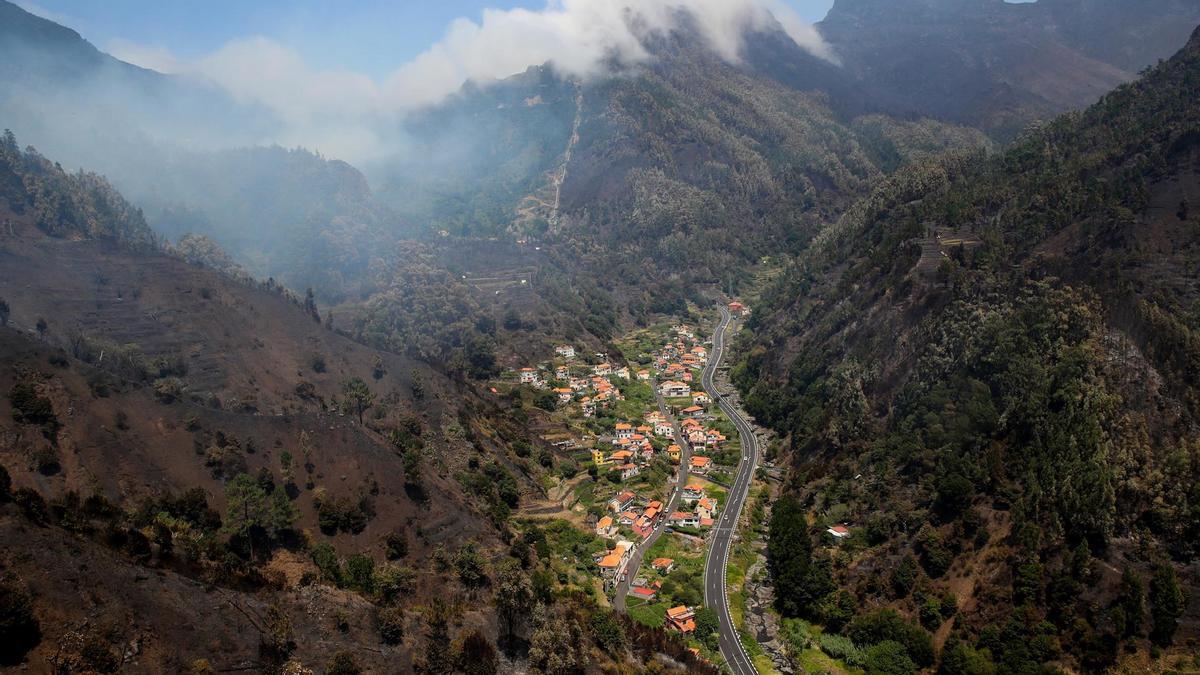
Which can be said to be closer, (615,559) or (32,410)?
(32,410)

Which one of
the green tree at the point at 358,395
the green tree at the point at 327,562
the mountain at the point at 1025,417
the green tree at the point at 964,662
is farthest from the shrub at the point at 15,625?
the green tree at the point at 964,662

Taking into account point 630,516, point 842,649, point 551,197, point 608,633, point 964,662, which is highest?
point 551,197

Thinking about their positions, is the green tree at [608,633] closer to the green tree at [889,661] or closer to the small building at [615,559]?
the small building at [615,559]

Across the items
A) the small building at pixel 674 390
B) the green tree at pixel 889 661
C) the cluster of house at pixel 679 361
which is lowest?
the green tree at pixel 889 661

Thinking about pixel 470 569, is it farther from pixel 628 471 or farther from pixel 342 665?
pixel 628 471

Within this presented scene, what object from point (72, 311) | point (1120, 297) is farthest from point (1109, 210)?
point (72, 311)

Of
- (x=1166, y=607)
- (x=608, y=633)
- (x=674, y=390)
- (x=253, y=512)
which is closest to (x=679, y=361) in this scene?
(x=674, y=390)
